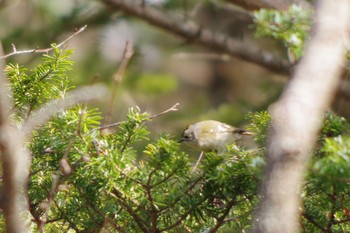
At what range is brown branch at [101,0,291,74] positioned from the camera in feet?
9.65

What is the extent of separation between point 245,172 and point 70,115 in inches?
10.8

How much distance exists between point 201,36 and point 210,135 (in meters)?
1.72

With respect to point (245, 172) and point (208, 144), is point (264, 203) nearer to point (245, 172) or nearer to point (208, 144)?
point (245, 172)

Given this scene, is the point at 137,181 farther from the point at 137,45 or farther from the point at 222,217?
the point at 137,45

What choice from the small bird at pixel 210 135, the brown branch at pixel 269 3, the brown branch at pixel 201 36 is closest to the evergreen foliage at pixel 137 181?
the small bird at pixel 210 135

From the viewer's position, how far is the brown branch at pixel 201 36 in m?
2.94

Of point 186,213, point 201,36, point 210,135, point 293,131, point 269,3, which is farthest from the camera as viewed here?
point 201,36

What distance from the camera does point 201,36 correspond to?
10.1 feet

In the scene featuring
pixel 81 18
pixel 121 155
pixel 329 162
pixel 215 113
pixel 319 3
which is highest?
pixel 319 3

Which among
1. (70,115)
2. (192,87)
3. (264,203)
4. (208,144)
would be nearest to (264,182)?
(264,203)

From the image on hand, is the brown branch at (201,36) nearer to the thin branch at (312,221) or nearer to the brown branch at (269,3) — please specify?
the brown branch at (269,3)

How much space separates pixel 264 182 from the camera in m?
0.67

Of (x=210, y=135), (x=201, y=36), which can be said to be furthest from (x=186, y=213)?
(x=201, y=36)

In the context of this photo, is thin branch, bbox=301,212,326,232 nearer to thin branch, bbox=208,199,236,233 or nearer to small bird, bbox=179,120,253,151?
thin branch, bbox=208,199,236,233
